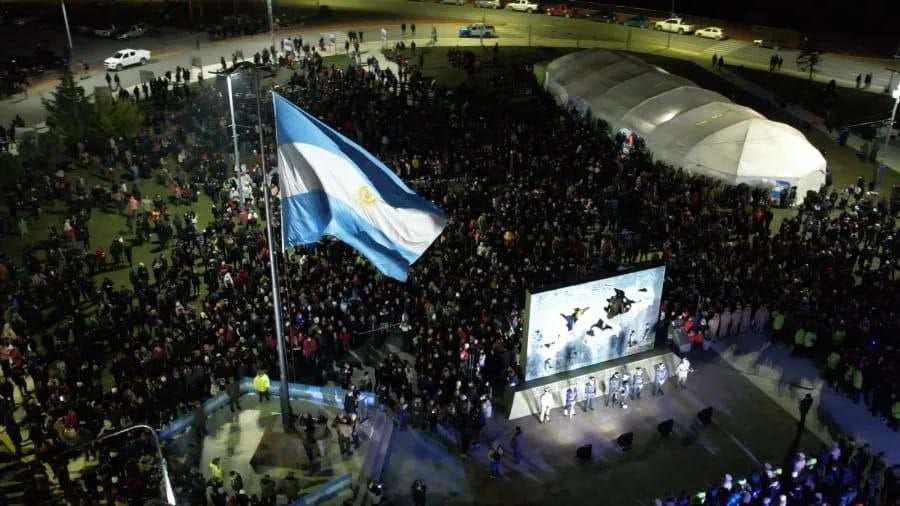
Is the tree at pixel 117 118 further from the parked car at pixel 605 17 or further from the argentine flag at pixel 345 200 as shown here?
the parked car at pixel 605 17

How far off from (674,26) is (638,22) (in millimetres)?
3943

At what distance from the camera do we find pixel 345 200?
53.0ft

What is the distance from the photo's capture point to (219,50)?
58.9 meters

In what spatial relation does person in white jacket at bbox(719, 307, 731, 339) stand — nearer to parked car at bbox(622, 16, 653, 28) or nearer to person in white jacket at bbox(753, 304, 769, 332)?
person in white jacket at bbox(753, 304, 769, 332)

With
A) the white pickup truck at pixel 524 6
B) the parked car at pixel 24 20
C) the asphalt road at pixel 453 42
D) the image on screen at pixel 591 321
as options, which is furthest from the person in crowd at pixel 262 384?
the parked car at pixel 24 20

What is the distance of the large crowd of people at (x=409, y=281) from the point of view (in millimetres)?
21250

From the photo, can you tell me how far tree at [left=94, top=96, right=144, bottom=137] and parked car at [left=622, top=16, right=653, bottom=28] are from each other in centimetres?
4520

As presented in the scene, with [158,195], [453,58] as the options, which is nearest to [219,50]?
[453,58]

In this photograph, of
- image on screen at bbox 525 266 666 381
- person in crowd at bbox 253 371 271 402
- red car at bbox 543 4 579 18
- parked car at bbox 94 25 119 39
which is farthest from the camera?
red car at bbox 543 4 579 18

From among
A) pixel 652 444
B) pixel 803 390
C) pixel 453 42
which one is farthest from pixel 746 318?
pixel 453 42

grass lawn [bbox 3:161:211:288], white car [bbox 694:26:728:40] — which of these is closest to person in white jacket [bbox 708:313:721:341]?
grass lawn [bbox 3:161:211:288]

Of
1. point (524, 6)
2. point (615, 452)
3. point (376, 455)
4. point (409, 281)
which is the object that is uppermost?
point (524, 6)

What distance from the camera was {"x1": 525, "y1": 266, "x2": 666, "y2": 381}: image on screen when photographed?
21.5 meters

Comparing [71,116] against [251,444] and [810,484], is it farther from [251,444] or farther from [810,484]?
[810,484]
